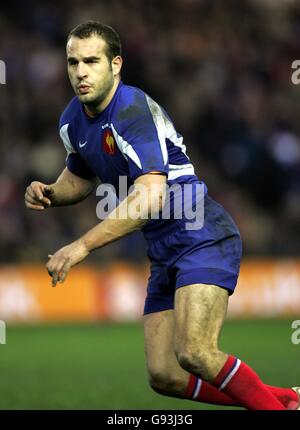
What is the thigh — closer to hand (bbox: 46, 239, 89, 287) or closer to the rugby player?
the rugby player

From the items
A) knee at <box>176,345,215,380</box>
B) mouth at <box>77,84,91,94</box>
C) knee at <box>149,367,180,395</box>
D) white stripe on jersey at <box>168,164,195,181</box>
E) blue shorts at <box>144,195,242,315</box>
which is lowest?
knee at <box>149,367,180,395</box>

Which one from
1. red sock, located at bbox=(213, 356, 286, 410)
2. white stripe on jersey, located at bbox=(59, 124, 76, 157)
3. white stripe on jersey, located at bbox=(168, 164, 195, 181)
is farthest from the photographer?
white stripe on jersey, located at bbox=(59, 124, 76, 157)

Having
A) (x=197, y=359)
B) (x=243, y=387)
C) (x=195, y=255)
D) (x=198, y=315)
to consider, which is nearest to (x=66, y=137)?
(x=195, y=255)

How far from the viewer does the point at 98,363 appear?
11023 mm

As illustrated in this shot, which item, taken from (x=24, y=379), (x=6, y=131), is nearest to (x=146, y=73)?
(x=6, y=131)

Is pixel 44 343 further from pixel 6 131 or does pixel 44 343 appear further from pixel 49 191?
pixel 49 191

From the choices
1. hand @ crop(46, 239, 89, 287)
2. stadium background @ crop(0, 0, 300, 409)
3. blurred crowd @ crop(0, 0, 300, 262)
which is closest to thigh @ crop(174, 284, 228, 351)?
hand @ crop(46, 239, 89, 287)

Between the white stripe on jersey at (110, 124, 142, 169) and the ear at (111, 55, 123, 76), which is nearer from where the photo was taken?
the white stripe on jersey at (110, 124, 142, 169)

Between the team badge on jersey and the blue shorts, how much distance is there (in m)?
0.54

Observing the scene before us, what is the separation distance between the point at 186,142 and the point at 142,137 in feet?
38.2

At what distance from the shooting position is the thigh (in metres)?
5.63

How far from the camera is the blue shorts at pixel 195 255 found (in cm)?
586

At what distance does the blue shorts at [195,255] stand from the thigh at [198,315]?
55 mm

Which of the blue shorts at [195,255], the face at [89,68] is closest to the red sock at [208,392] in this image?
the blue shorts at [195,255]
